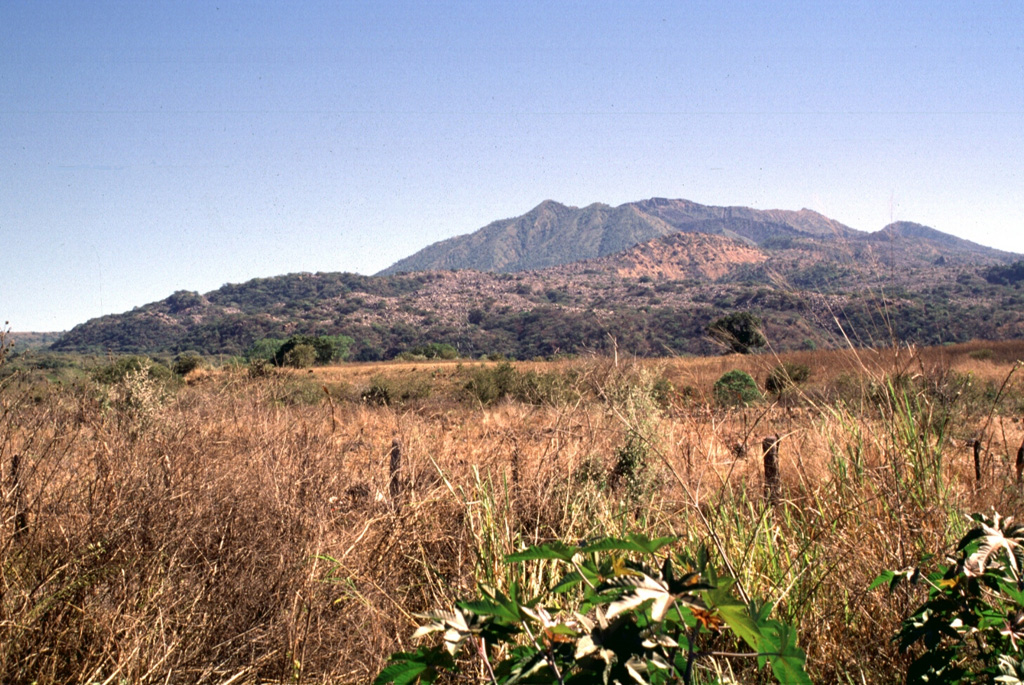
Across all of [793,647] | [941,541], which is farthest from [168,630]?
[941,541]

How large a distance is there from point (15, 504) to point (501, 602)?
8.23 feet

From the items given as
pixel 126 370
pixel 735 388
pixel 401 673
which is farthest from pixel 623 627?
pixel 735 388

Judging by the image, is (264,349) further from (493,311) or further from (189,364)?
(189,364)

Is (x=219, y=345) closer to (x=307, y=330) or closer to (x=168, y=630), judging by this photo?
(x=307, y=330)

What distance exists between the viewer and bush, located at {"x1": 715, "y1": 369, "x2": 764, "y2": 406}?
13845 mm

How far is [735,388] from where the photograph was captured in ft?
49.5

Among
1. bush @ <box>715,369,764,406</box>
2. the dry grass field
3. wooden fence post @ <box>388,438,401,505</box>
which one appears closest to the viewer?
the dry grass field

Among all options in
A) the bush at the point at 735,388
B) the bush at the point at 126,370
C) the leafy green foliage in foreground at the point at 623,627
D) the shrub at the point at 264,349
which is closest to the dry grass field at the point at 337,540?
the leafy green foliage in foreground at the point at 623,627

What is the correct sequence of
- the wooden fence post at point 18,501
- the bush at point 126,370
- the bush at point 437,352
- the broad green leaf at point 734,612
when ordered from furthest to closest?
the bush at point 437,352
the bush at point 126,370
the wooden fence post at point 18,501
the broad green leaf at point 734,612

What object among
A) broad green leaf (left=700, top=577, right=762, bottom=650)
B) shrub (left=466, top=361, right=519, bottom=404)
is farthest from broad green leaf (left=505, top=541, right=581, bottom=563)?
shrub (left=466, top=361, right=519, bottom=404)

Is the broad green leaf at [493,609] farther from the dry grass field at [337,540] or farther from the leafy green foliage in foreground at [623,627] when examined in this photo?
the dry grass field at [337,540]

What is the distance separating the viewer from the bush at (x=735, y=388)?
13.8 metres

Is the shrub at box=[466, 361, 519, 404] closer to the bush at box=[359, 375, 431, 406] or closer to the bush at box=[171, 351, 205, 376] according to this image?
the bush at box=[359, 375, 431, 406]

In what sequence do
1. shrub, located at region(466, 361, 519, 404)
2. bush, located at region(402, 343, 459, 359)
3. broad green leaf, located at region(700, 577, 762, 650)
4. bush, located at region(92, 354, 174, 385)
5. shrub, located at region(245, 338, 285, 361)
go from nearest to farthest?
broad green leaf, located at region(700, 577, 762, 650), bush, located at region(92, 354, 174, 385), shrub, located at region(466, 361, 519, 404), shrub, located at region(245, 338, 285, 361), bush, located at region(402, 343, 459, 359)
